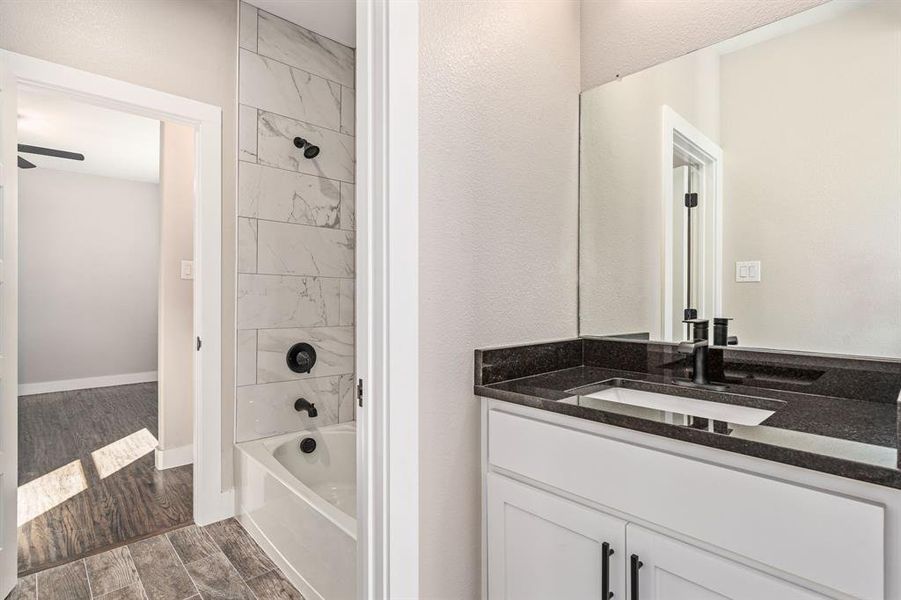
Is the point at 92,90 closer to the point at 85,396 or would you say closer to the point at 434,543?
the point at 434,543

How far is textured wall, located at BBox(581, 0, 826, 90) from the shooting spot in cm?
134

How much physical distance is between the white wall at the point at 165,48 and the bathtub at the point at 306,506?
0.74 feet

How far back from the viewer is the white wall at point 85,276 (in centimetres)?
525

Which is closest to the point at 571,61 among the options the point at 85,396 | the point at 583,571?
the point at 583,571

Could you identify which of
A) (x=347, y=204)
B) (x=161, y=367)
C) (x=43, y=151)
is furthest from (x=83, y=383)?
(x=347, y=204)

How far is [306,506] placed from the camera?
176 cm

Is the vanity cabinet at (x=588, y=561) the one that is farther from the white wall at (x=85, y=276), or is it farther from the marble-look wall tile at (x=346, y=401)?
the white wall at (x=85, y=276)

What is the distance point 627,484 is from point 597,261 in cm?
85

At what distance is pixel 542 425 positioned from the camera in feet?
3.82

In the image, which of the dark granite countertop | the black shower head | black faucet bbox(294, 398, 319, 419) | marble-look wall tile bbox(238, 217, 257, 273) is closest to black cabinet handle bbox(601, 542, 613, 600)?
the dark granite countertop

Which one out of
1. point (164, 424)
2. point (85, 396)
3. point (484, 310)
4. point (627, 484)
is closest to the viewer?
point (627, 484)

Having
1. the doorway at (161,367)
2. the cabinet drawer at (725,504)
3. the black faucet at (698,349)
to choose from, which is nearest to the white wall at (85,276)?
the doorway at (161,367)

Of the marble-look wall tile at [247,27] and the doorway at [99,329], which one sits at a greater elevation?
the marble-look wall tile at [247,27]

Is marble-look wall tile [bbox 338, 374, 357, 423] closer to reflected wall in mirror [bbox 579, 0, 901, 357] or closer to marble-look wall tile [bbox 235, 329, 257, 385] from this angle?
marble-look wall tile [bbox 235, 329, 257, 385]
